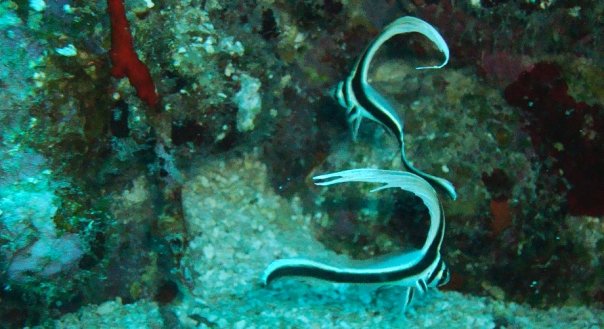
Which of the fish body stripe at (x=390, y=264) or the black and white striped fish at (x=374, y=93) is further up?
the black and white striped fish at (x=374, y=93)

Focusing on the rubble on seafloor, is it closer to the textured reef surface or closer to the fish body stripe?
the textured reef surface

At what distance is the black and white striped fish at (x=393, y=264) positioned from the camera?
3033 mm

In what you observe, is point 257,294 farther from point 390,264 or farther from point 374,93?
point 374,93

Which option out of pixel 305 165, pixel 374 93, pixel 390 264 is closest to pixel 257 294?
pixel 305 165

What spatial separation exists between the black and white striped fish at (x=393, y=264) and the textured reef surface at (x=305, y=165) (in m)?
0.56

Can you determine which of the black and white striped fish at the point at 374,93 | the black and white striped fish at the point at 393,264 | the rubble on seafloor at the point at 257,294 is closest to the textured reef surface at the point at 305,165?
the rubble on seafloor at the point at 257,294

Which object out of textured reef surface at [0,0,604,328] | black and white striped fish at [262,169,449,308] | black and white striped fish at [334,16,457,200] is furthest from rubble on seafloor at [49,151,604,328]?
black and white striped fish at [334,16,457,200]

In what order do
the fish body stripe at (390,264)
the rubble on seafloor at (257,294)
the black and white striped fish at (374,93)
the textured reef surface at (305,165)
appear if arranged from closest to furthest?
the fish body stripe at (390,264) → the black and white striped fish at (374,93) → the textured reef surface at (305,165) → the rubble on seafloor at (257,294)

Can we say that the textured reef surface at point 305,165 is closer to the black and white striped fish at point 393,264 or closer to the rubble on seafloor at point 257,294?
the rubble on seafloor at point 257,294

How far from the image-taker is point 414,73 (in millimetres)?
4312

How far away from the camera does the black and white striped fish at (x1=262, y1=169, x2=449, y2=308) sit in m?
3.03

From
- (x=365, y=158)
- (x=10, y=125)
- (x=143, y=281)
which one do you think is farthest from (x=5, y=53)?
(x=365, y=158)

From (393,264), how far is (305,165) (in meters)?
1.57

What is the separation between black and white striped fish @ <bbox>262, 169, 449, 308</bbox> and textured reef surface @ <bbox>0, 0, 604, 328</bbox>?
558 mm
